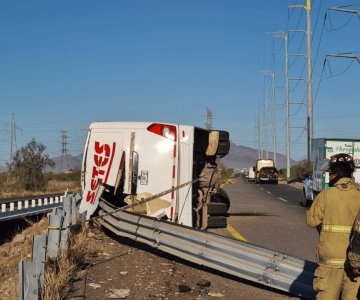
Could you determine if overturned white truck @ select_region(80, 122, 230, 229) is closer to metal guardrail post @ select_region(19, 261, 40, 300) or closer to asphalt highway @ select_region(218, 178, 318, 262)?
asphalt highway @ select_region(218, 178, 318, 262)

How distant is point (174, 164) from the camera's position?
1097 centimetres

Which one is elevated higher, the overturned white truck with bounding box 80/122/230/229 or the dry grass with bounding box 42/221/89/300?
the overturned white truck with bounding box 80/122/230/229

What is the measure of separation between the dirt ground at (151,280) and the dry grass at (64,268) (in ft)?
0.41

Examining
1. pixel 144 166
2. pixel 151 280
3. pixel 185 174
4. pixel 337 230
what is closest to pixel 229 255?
pixel 151 280

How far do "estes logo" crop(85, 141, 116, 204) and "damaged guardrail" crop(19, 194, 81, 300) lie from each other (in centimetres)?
202

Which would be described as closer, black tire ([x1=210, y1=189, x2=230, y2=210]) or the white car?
black tire ([x1=210, y1=189, x2=230, y2=210])

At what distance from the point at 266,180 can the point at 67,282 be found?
58107 mm

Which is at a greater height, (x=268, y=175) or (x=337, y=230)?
(x=337, y=230)

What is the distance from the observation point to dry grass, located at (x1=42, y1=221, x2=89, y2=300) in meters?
6.07

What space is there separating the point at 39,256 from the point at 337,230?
10.2ft

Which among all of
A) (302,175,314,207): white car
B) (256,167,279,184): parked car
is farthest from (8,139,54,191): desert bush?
(302,175,314,207): white car

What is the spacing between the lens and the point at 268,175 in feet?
210

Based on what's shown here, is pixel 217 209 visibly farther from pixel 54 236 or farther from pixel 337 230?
pixel 337 230

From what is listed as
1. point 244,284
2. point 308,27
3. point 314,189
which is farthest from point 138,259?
point 308,27
